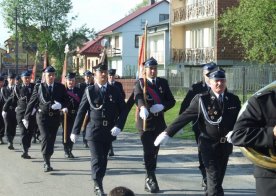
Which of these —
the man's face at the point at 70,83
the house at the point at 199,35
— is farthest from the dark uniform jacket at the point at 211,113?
the house at the point at 199,35

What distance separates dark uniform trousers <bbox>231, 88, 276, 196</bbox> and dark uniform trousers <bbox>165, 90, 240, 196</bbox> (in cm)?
265

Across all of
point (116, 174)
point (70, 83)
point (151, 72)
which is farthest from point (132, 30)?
point (151, 72)

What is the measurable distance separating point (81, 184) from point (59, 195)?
2.99 ft

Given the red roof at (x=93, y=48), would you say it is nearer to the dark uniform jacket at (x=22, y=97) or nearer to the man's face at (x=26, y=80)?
the dark uniform jacket at (x=22, y=97)

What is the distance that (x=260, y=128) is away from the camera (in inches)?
155

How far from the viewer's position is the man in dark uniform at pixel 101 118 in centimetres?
818

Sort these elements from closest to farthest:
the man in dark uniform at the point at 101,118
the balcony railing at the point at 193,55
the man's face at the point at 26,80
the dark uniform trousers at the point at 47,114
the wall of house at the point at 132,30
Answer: the man in dark uniform at the point at 101,118 → the dark uniform trousers at the point at 47,114 → the man's face at the point at 26,80 → the balcony railing at the point at 193,55 → the wall of house at the point at 132,30

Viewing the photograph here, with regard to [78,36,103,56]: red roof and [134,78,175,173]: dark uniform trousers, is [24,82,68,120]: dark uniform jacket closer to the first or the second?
[134,78,175,173]: dark uniform trousers

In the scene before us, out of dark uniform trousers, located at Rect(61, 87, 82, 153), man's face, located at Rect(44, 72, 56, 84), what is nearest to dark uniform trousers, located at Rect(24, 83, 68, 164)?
man's face, located at Rect(44, 72, 56, 84)

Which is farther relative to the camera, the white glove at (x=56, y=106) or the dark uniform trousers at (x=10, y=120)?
the dark uniform trousers at (x=10, y=120)

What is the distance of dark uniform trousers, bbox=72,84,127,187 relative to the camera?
818 cm

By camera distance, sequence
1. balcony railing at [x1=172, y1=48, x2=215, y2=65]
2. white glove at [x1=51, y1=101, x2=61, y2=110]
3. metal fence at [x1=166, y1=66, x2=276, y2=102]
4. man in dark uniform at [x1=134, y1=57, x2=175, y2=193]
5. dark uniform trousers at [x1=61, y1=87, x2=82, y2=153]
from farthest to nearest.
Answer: balcony railing at [x1=172, y1=48, x2=215, y2=65] < metal fence at [x1=166, y1=66, x2=276, y2=102] < dark uniform trousers at [x1=61, y1=87, x2=82, y2=153] < white glove at [x1=51, y1=101, x2=61, y2=110] < man in dark uniform at [x1=134, y1=57, x2=175, y2=193]

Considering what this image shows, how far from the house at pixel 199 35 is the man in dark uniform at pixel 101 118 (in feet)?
94.8

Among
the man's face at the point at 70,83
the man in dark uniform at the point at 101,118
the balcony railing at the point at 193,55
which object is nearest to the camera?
the man in dark uniform at the point at 101,118
